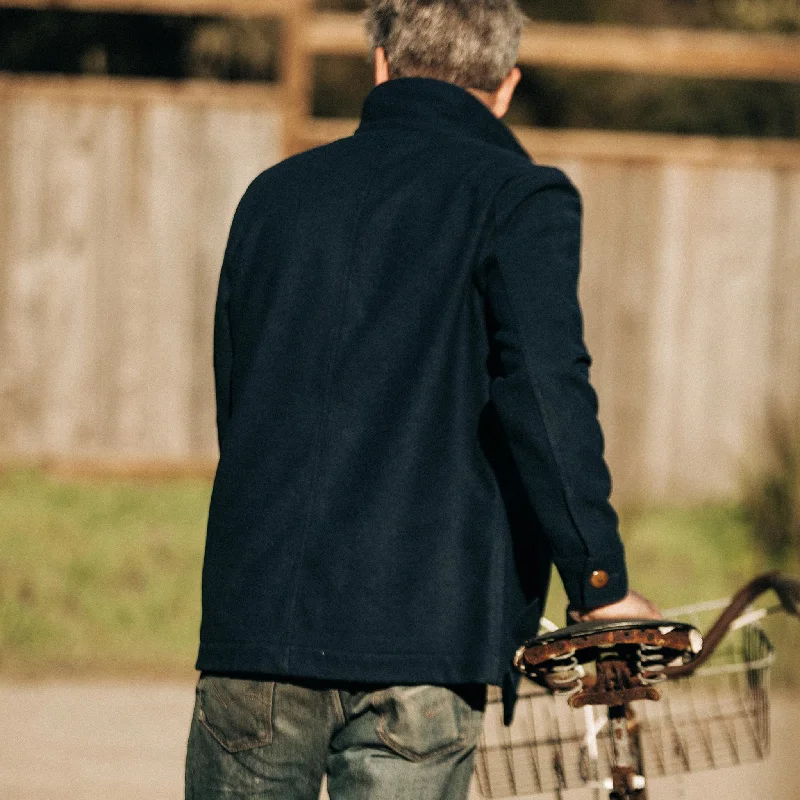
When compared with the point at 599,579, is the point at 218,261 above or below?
above

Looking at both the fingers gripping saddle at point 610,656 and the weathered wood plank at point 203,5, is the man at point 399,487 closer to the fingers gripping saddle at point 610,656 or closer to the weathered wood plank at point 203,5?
the fingers gripping saddle at point 610,656

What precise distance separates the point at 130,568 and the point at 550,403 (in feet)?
13.0

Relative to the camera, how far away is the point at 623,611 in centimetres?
214

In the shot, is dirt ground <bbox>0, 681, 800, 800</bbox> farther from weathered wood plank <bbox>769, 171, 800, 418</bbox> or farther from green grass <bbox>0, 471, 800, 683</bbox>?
weathered wood plank <bbox>769, 171, 800, 418</bbox>

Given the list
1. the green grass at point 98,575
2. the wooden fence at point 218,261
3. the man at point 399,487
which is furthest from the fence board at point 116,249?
the man at point 399,487

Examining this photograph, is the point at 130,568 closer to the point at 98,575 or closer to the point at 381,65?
the point at 98,575

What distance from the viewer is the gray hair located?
2.31 metres

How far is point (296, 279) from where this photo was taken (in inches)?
87.3

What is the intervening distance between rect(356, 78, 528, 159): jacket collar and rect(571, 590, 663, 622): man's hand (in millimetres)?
756

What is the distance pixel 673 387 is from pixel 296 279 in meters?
4.70

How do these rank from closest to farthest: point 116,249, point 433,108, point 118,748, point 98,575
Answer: point 433,108, point 118,748, point 98,575, point 116,249

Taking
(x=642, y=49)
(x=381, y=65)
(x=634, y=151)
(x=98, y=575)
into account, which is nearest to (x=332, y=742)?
(x=381, y=65)

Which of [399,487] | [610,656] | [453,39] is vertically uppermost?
[453,39]

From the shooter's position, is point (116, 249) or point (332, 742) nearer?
point (332, 742)
